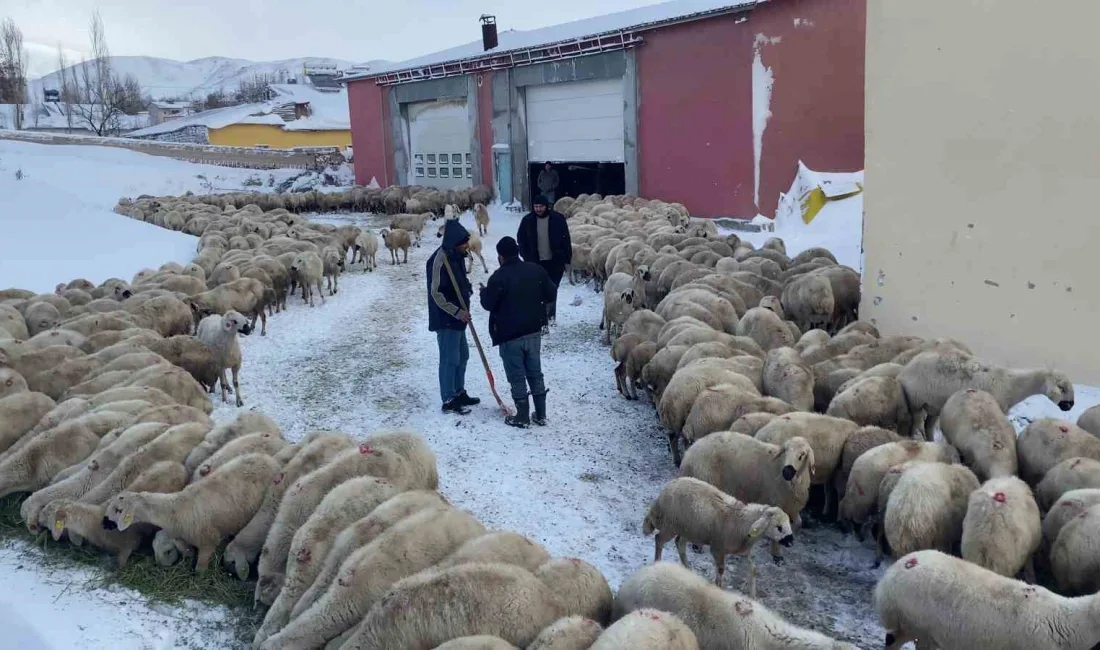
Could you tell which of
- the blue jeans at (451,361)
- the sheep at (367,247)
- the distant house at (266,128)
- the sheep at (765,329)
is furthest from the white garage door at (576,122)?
the distant house at (266,128)

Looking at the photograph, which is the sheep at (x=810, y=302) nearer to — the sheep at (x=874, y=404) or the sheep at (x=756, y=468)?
the sheep at (x=874, y=404)

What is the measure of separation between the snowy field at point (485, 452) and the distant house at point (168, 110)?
206 ft

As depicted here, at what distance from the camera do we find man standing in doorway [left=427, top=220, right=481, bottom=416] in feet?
28.0

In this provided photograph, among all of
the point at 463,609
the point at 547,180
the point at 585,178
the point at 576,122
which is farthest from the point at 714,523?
the point at 585,178

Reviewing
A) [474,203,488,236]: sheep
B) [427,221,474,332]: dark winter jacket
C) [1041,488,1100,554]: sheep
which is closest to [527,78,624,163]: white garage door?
[474,203,488,236]: sheep

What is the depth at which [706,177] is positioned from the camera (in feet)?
70.3

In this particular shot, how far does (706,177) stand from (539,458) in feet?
50.2

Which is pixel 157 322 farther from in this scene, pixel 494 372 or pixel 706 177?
pixel 706 177

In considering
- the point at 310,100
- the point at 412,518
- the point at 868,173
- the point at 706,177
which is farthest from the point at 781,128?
the point at 310,100

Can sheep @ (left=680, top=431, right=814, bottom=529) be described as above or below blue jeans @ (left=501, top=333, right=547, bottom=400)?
below

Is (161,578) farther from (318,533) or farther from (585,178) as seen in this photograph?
(585,178)

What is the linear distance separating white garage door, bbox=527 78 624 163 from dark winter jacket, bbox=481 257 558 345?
16790 millimetres

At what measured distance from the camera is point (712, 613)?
4.22 meters

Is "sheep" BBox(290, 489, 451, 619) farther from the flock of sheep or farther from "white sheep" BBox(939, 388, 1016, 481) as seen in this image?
"white sheep" BBox(939, 388, 1016, 481)
